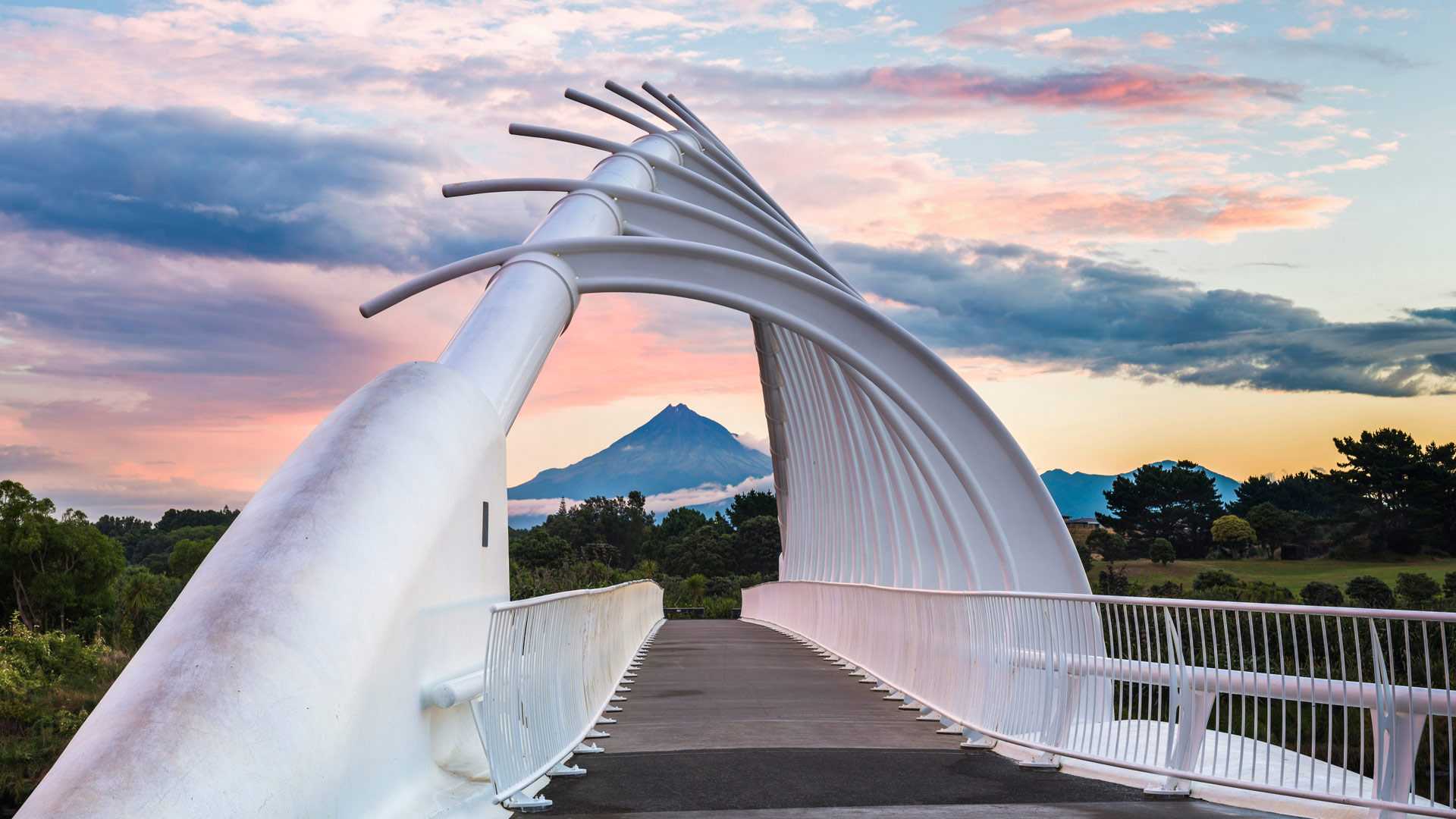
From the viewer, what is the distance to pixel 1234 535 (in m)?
85.2

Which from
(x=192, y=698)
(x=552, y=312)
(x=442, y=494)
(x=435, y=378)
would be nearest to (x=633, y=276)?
(x=552, y=312)

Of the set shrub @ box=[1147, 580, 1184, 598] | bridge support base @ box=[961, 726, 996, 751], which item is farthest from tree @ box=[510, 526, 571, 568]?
bridge support base @ box=[961, 726, 996, 751]

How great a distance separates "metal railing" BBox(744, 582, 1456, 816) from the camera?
7789 millimetres

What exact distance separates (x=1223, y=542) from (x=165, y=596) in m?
63.8

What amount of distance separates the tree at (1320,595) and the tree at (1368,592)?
0.51 m

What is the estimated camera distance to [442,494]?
9000mm

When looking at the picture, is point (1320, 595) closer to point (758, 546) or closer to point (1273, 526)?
point (1273, 526)

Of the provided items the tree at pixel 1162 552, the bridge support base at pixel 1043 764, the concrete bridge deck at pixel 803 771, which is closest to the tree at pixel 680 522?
the tree at pixel 1162 552

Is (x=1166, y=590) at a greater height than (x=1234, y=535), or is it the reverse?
(x=1234, y=535)

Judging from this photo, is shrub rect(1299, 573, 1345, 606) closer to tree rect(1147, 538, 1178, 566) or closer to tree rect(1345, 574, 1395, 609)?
tree rect(1345, 574, 1395, 609)

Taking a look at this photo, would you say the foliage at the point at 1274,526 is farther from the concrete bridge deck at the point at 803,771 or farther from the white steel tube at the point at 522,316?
the concrete bridge deck at the point at 803,771

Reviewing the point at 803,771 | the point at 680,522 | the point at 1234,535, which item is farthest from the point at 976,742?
the point at 680,522

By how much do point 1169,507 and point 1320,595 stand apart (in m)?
32.4

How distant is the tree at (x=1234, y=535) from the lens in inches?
3346
